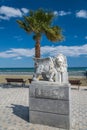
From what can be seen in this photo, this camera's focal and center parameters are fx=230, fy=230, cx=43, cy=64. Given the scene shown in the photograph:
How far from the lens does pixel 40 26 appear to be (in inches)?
809

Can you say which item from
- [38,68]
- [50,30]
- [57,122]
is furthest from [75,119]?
[50,30]

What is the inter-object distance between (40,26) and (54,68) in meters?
11.8

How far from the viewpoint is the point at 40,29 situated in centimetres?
2062

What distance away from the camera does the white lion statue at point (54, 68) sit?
905 centimetres

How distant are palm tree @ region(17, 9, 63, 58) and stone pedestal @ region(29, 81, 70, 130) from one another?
12.1 meters

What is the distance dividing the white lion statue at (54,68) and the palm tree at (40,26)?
Result: 1152 cm

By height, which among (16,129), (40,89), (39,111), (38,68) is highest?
(38,68)

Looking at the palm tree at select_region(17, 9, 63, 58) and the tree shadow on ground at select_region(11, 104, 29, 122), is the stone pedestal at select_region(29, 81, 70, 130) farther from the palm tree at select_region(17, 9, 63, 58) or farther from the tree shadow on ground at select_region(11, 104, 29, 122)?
the palm tree at select_region(17, 9, 63, 58)

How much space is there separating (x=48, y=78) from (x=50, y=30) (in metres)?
11.8

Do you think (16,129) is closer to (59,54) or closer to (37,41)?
(59,54)

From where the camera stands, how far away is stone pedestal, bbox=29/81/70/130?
843 cm

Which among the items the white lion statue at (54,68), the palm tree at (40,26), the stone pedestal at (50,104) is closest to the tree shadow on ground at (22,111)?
the stone pedestal at (50,104)

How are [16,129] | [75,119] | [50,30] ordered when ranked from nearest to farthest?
[16,129], [75,119], [50,30]

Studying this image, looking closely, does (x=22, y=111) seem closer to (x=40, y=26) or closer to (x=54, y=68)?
(x=54, y=68)
